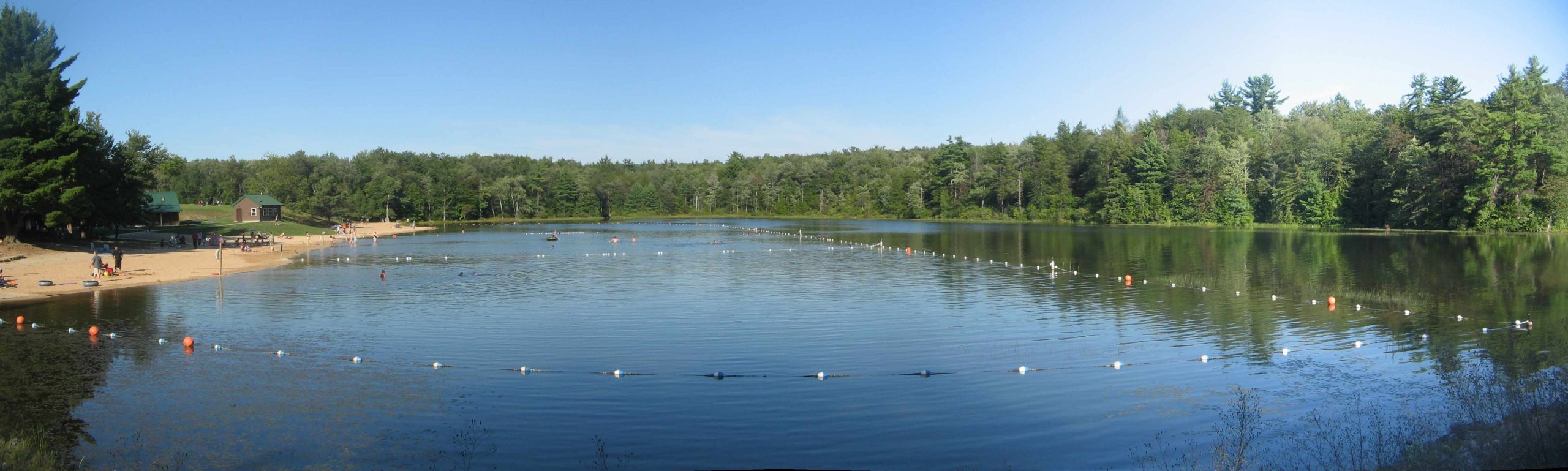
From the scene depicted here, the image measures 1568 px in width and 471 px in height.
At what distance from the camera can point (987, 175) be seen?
109375 millimetres

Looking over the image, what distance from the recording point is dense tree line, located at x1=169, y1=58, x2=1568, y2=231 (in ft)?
188

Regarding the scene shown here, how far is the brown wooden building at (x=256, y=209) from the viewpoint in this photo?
88.7 metres

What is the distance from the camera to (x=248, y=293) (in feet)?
93.0

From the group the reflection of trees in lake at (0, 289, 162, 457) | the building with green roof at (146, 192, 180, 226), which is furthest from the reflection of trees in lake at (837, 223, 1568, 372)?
the building with green roof at (146, 192, 180, 226)

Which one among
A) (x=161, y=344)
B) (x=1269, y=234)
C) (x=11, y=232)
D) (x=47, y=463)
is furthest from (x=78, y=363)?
(x=1269, y=234)

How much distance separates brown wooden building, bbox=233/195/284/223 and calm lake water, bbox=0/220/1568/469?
64301mm

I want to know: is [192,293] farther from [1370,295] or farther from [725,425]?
[1370,295]

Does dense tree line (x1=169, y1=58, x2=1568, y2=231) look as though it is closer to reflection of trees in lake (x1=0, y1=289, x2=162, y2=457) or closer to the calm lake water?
the calm lake water

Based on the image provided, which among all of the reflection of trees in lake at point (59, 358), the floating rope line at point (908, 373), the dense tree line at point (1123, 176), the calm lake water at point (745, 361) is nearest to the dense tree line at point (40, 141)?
the calm lake water at point (745, 361)

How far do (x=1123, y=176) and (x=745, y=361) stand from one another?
85.1 m

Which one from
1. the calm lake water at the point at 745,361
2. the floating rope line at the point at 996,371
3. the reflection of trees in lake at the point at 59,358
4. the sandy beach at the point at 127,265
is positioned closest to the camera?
the calm lake water at the point at 745,361

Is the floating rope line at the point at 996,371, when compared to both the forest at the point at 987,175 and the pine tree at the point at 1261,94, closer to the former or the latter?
the forest at the point at 987,175

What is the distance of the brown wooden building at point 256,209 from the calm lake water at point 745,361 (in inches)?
2532

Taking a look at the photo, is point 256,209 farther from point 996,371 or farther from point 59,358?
point 996,371
